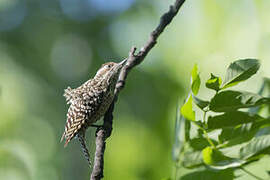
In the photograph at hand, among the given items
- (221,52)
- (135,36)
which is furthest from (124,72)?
(135,36)

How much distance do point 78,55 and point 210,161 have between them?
12278mm

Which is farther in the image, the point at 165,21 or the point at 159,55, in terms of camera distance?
the point at 159,55

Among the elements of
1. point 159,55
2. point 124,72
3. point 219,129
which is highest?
point 159,55

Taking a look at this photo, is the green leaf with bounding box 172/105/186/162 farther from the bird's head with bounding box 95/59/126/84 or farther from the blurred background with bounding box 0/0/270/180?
the bird's head with bounding box 95/59/126/84

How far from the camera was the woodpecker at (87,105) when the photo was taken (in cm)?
328

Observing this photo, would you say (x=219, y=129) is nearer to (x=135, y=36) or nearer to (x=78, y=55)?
(x=135, y=36)

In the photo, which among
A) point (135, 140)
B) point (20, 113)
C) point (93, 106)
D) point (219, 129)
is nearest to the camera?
point (219, 129)

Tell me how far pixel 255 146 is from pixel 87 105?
2.50 m

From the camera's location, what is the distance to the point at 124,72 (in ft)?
5.37

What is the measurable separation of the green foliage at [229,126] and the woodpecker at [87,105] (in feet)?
6.60

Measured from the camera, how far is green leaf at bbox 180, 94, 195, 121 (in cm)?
110

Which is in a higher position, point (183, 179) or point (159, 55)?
point (159, 55)

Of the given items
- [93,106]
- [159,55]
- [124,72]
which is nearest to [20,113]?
[159,55]

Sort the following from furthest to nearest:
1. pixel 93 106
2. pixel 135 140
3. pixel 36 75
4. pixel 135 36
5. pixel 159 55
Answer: pixel 36 75, pixel 135 36, pixel 159 55, pixel 135 140, pixel 93 106
